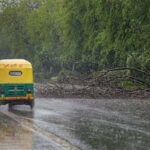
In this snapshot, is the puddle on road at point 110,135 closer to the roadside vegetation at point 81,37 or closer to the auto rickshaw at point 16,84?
the auto rickshaw at point 16,84

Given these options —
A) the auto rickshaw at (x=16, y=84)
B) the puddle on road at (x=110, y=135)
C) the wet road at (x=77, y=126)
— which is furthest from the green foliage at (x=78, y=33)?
the puddle on road at (x=110, y=135)

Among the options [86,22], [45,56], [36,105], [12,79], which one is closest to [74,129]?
[12,79]

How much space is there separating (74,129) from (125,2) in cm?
1852

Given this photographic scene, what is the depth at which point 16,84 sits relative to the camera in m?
29.3

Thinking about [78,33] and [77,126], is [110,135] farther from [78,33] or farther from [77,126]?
[78,33]

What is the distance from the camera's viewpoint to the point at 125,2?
3750cm

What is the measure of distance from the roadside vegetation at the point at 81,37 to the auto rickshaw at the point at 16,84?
8.09 metres

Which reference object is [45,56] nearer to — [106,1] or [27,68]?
[106,1]

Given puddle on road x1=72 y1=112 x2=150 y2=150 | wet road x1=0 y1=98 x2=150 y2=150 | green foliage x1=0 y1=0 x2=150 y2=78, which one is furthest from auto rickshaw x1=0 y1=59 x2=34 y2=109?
green foliage x1=0 y1=0 x2=150 y2=78

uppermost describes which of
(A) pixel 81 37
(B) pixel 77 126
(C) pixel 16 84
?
(A) pixel 81 37

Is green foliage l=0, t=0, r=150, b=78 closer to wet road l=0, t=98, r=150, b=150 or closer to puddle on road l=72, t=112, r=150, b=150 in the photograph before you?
wet road l=0, t=98, r=150, b=150

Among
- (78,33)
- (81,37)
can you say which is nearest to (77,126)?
(81,37)

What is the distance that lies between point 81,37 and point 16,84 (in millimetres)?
37396

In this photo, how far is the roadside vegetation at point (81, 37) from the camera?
39.0 m
